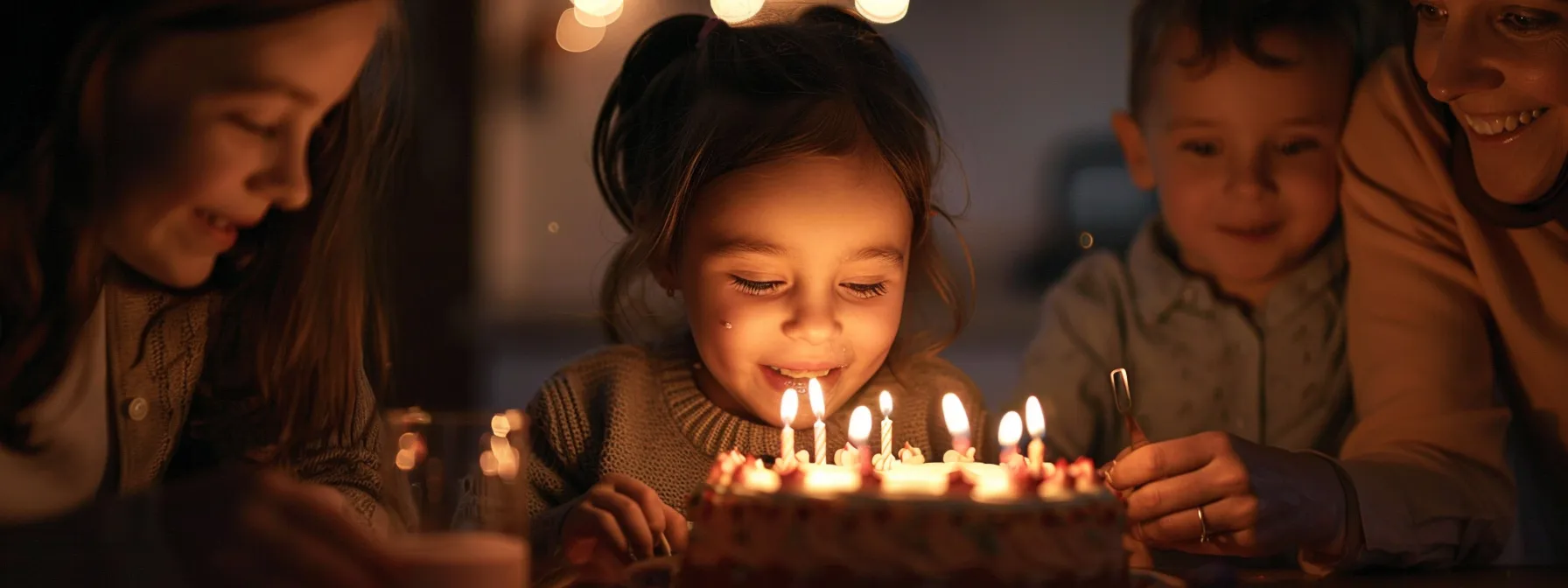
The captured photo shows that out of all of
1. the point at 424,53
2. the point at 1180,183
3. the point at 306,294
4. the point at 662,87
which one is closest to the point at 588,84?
the point at 424,53

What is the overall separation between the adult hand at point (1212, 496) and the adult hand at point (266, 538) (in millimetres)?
795

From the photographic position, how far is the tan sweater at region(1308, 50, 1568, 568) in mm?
1637

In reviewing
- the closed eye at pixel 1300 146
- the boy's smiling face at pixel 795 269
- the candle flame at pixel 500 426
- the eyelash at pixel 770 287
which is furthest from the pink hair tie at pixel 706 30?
the closed eye at pixel 1300 146

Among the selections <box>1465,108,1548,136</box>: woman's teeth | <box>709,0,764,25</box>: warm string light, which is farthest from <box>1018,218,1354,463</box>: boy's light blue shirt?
<box>709,0,764,25</box>: warm string light

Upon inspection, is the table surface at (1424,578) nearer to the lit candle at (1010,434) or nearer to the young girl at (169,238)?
the lit candle at (1010,434)

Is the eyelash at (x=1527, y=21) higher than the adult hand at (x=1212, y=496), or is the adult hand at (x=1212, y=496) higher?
the eyelash at (x=1527, y=21)

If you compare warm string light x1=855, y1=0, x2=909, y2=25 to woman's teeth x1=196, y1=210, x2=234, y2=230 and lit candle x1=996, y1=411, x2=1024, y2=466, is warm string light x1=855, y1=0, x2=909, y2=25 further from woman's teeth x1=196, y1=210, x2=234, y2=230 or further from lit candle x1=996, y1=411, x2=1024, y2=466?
woman's teeth x1=196, y1=210, x2=234, y2=230

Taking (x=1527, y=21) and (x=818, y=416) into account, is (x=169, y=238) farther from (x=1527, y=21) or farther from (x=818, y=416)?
(x=1527, y=21)

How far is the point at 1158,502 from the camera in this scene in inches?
55.4

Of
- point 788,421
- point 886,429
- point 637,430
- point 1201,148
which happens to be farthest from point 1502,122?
point 637,430

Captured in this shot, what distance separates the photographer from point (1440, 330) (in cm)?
168

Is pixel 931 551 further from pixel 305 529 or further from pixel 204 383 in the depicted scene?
pixel 204 383

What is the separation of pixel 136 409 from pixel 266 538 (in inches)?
20.8

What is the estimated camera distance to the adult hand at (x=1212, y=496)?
1409mm
